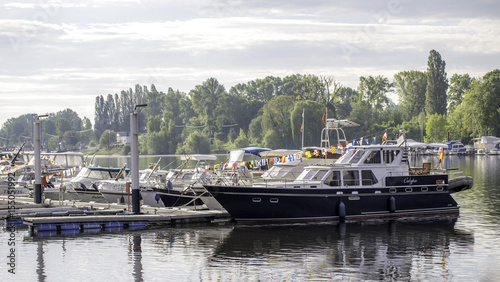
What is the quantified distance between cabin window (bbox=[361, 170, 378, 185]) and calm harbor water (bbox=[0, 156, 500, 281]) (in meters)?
2.23

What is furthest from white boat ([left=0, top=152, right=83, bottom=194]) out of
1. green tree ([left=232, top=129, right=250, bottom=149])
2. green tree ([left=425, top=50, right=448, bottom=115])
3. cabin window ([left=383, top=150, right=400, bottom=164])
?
green tree ([left=232, top=129, right=250, bottom=149])

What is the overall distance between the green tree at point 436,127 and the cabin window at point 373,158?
358 feet

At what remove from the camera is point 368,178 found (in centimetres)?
3591

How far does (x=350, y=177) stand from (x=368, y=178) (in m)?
1.05

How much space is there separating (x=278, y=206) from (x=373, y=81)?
5480 inches

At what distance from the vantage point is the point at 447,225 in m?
35.9

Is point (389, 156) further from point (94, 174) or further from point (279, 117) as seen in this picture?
point (279, 117)

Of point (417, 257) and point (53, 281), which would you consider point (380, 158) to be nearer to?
point (417, 257)

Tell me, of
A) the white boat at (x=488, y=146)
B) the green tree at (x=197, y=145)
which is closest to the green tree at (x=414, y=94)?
the white boat at (x=488, y=146)

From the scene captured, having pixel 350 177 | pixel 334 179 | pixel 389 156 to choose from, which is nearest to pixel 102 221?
pixel 334 179

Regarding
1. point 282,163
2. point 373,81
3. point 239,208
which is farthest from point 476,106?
point 239,208

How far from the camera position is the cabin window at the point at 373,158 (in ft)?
119

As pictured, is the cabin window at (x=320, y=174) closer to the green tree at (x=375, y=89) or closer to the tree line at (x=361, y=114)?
the tree line at (x=361, y=114)

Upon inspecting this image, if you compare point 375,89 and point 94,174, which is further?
point 375,89
